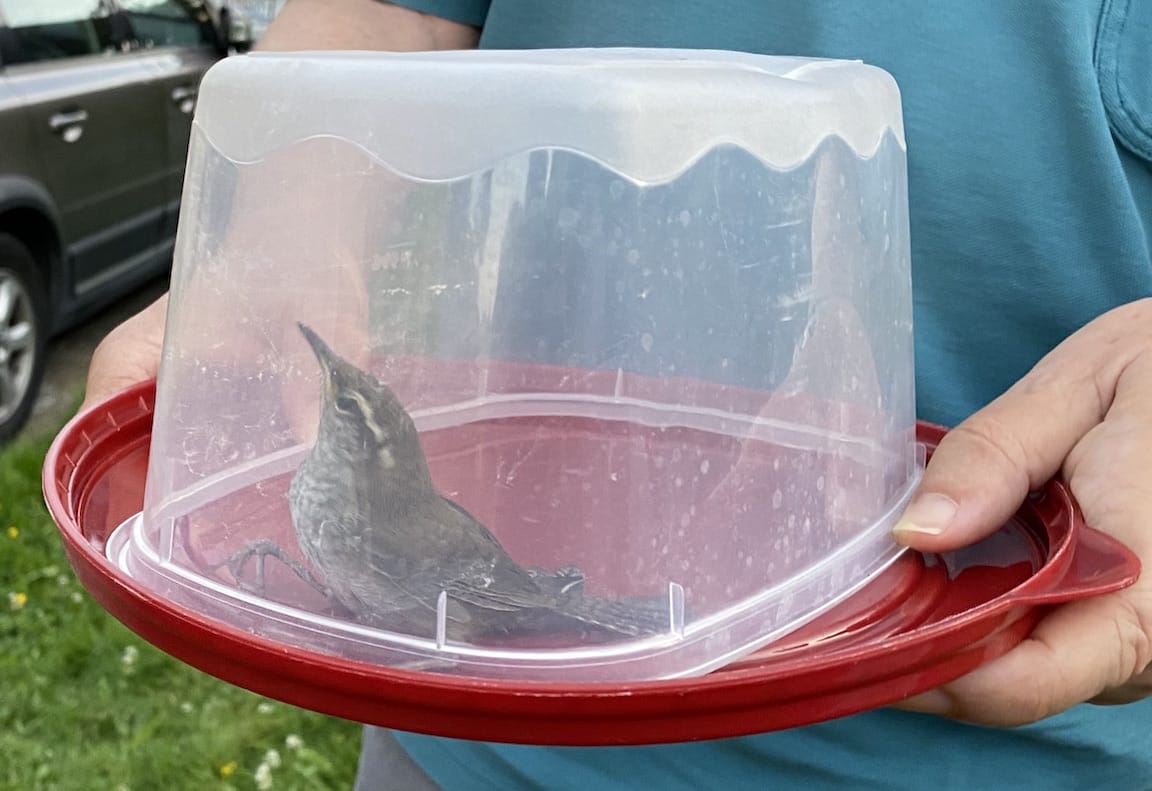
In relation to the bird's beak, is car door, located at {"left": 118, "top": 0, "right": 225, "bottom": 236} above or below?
below

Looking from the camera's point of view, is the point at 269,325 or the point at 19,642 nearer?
the point at 269,325

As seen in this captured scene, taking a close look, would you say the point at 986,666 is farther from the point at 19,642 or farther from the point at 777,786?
the point at 19,642

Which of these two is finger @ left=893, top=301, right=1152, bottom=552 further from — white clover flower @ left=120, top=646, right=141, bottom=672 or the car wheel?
the car wheel

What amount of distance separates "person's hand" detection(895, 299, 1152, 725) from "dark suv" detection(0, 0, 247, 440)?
3.22 meters

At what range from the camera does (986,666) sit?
81 cm

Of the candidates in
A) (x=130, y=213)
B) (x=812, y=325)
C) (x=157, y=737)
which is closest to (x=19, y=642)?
(x=157, y=737)

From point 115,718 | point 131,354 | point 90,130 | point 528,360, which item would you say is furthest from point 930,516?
point 90,130

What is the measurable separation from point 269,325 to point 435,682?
390 millimetres

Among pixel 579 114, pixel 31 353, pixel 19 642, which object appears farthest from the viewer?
pixel 31 353

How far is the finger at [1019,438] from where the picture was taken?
86 cm

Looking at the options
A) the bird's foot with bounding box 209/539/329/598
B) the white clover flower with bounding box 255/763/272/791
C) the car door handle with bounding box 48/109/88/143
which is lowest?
the white clover flower with bounding box 255/763/272/791

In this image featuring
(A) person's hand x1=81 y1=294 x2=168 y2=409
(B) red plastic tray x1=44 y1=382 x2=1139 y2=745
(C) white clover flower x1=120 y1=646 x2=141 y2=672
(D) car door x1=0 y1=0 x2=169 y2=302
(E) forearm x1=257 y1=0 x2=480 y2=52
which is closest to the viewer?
(B) red plastic tray x1=44 y1=382 x2=1139 y2=745

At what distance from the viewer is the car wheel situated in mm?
3416

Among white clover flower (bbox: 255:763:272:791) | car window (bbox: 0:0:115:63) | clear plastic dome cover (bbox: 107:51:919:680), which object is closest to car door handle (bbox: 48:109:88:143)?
car window (bbox: 0:0:115:63)
